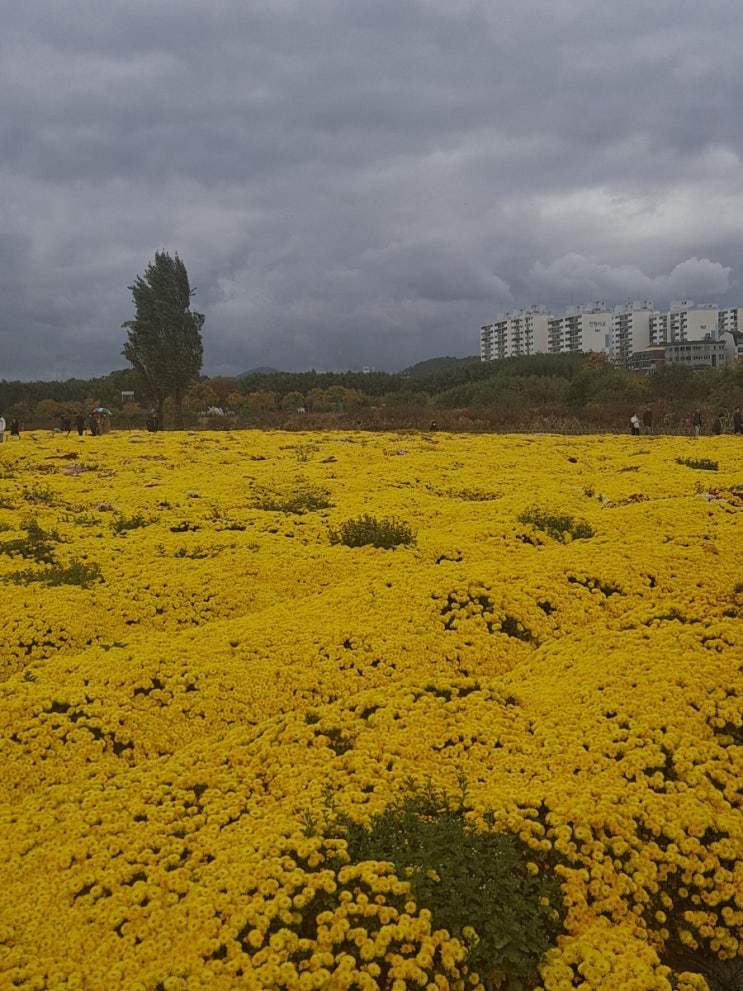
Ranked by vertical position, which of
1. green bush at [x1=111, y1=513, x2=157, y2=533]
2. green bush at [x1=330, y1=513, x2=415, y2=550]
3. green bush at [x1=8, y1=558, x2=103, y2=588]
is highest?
green bush at [x1=111, y1=513, x2=157, y2=533]

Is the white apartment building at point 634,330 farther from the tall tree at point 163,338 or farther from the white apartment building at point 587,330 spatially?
the tall tree at point 163,338

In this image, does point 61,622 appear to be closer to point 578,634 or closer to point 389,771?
point 389,771

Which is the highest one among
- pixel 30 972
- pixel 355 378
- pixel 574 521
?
pixel 355 378

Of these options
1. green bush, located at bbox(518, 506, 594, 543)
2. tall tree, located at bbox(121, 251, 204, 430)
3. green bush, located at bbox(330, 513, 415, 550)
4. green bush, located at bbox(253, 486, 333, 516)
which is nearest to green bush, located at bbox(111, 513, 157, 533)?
green bush, located at bbox(253, 486, 333, 516)

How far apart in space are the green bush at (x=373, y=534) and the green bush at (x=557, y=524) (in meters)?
2.29

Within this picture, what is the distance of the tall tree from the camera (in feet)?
150

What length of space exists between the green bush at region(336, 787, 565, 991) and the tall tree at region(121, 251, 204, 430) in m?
42.3

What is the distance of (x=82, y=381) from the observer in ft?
370

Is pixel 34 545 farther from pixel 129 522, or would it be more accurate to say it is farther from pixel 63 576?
pixel 129 522

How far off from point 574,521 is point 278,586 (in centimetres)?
561

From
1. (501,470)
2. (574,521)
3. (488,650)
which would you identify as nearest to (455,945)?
(488,650)

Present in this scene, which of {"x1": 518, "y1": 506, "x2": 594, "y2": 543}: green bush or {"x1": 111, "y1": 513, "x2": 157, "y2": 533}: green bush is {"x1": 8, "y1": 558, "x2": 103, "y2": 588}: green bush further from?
{"x1": 518, "y1": 506, "x2": 594, "y2": 543}: green bush

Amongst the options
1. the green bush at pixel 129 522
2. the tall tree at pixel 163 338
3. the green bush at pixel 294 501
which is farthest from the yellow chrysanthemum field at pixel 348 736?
the tall tree at pixel 163 338

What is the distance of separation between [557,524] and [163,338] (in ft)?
127
